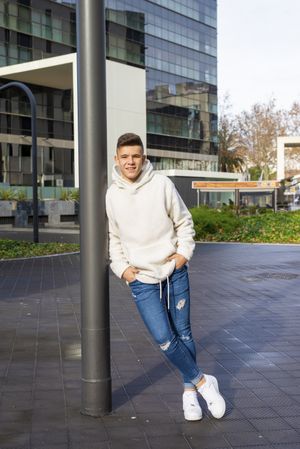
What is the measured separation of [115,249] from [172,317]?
1.95 feet

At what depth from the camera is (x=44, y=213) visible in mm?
36656

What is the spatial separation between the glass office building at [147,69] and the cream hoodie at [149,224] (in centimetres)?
4860

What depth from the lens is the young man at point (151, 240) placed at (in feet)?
13.1

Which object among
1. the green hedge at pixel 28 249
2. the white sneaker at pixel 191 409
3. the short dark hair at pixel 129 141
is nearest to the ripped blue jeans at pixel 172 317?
the white sneaker at pixel 191 409

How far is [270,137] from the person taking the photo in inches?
2781

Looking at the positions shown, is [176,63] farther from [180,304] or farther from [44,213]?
[180,304]

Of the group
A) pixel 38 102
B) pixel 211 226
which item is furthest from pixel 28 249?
pixel 38 102

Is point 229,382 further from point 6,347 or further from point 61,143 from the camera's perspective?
point 61,143

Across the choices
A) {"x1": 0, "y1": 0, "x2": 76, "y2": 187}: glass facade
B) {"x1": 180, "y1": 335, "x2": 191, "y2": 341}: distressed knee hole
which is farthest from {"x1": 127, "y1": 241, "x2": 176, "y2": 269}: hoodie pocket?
{"x1": 0, "y1": 0, "x2": 76, "y2": 187}: glass facade

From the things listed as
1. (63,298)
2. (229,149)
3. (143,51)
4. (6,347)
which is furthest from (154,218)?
(229,149)

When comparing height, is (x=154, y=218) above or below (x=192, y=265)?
above

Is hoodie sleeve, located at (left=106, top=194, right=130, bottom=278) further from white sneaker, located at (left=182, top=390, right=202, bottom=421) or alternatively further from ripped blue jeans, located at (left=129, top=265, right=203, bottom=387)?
white sneaker, located at (left=182, top=390, right=202, bottom=421)

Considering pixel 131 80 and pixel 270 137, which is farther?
pixel 270 137

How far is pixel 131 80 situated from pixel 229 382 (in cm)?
3073
